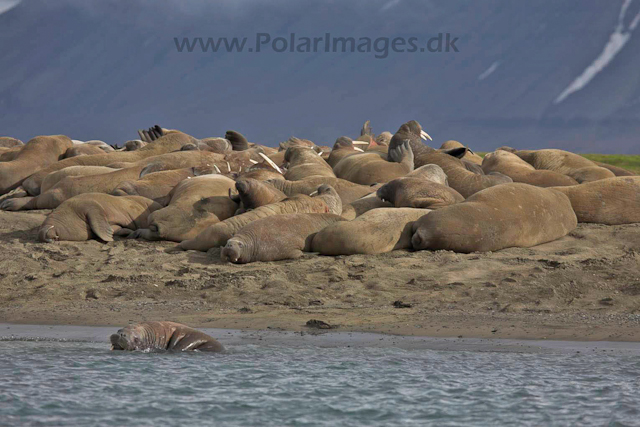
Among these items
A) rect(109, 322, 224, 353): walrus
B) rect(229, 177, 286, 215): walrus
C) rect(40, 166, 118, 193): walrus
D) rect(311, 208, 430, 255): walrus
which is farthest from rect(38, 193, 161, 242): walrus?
rect(109, 322, 224, 353): walrus

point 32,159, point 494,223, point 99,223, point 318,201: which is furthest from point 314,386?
point 32,159

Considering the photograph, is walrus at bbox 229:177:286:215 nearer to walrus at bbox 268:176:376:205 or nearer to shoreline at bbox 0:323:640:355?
walrus at bbox 268:176:376:205

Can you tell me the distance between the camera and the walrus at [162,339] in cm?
688

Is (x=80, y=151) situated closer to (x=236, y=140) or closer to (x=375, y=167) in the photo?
(x=236, y=140)

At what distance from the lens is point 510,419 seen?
5.14m

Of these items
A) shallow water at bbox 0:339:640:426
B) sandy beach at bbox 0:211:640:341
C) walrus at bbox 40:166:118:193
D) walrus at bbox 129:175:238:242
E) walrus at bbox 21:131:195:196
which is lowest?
shallow water at bbox 0:339:640:426

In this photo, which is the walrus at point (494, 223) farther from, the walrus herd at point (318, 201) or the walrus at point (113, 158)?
the walrus at point (113, 158)

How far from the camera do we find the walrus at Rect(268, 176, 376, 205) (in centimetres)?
1287

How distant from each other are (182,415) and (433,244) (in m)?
5.62

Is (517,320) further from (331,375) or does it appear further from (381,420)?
(381,420)

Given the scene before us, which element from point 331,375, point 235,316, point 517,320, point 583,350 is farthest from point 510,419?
point 235,316

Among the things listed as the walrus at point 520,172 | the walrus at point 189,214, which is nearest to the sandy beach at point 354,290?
the walrus at point 189,214

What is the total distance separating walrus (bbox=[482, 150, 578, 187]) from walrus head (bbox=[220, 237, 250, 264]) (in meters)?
5.95

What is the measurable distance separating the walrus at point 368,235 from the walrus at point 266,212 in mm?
993
